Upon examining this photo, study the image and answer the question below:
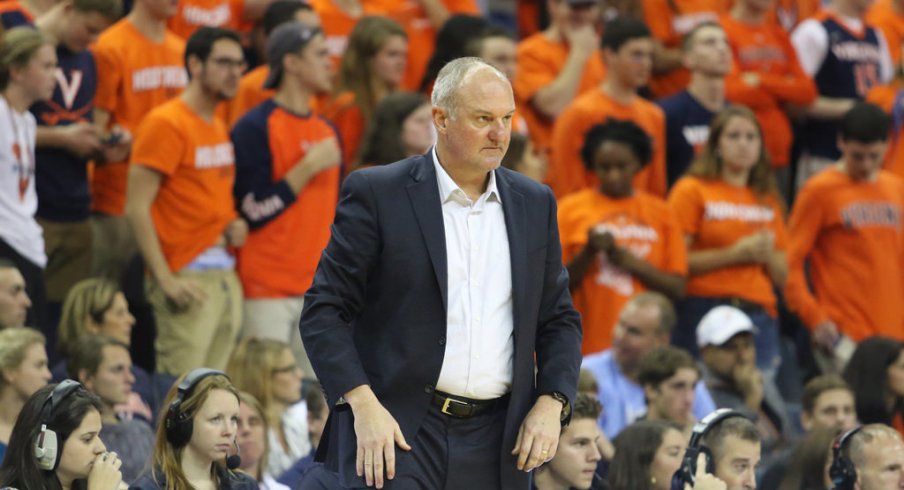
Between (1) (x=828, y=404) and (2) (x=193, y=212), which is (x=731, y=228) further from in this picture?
(2) (x=193, y=212)

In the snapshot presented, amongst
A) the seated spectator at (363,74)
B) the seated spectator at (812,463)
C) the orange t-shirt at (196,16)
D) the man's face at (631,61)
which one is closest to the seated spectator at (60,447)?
the seated spectator at (812,463)

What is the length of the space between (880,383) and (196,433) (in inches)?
182

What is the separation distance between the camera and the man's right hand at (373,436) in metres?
4.39

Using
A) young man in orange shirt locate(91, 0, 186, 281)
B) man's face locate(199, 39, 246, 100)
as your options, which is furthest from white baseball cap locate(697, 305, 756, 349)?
young man in orange shirt locate(91, 0, 186, 281)

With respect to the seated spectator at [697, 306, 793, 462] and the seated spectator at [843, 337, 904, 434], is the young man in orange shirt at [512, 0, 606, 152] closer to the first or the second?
the seated spectator at [697, 306, 793, 462]

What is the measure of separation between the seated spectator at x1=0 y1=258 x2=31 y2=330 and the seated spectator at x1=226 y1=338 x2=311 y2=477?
1086mm

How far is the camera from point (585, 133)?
988 cm

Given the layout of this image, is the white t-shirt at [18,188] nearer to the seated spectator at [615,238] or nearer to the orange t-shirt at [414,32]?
the seated spectator at [615,238]

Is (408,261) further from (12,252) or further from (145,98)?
(145,98)

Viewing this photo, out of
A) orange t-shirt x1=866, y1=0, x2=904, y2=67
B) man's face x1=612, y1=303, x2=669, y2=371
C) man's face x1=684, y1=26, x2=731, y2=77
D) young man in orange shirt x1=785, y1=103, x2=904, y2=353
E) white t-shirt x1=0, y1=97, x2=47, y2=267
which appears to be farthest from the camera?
orange t-shirt x1=866, y1=0, x2=904, y2=67

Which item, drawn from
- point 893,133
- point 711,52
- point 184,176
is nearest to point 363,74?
point 184,176

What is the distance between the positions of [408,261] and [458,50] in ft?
19.6

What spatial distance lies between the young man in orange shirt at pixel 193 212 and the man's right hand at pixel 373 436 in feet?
13.4

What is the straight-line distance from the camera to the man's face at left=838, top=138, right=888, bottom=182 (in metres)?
10.3
